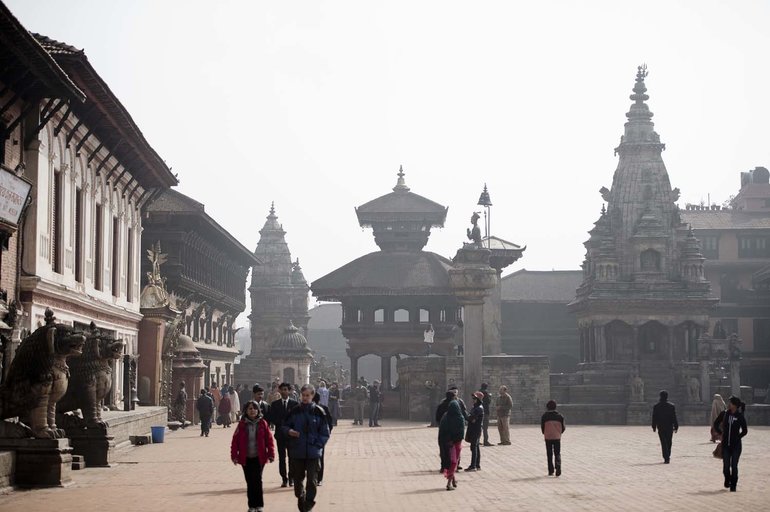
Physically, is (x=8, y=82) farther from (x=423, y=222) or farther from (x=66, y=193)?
(x=423, y=222)

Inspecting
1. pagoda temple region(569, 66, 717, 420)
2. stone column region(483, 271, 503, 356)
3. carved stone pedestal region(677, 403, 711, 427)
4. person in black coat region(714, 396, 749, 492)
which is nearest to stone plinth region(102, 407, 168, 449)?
person in black coat region(714, 396, 749, 492)

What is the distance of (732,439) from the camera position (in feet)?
64.8

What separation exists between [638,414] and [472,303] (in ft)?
41.2

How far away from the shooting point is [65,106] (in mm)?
27219

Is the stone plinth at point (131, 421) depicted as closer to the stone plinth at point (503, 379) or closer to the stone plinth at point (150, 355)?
the stone plinth at point (150, 355)

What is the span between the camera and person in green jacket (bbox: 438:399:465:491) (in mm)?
19844

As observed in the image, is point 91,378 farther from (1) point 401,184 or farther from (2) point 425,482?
(1) point 401,184

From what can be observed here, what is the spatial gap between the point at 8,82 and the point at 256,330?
3565 inches

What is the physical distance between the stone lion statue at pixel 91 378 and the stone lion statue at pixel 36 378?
4.27 metres

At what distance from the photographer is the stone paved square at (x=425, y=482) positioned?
17219mm

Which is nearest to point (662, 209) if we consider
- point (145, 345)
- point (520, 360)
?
point (520, 360)

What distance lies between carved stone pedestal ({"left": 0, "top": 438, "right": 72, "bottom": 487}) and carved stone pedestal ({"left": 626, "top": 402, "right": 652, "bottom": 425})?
34.9 meters

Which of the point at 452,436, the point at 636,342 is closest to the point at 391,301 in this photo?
the point at 636,342

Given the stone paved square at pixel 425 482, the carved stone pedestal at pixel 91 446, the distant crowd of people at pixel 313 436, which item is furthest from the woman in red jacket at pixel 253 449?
the carved stone pedestal at pixel 91 446
